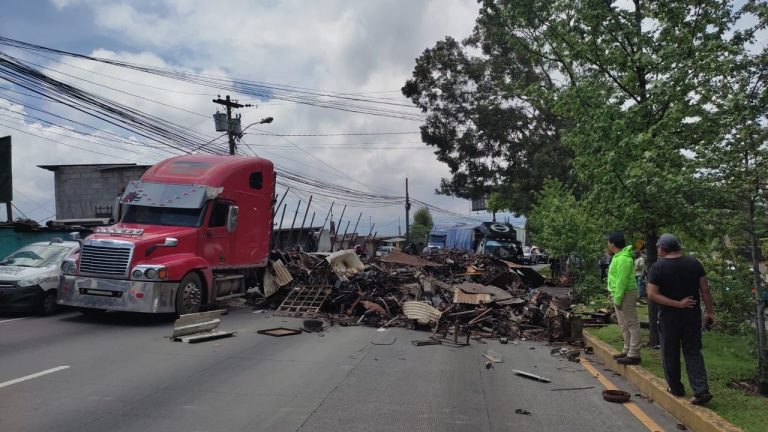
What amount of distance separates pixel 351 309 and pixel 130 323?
16.4ft

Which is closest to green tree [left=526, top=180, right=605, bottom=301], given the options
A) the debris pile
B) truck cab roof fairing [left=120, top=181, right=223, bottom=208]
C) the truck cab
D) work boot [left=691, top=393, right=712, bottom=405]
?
the debris pile

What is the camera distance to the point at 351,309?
551 inches

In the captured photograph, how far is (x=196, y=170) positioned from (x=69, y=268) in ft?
11.7

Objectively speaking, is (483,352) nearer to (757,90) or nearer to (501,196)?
(757,90)

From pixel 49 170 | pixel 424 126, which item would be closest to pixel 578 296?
pixel 424 126

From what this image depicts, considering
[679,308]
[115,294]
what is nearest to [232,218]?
[115,294]

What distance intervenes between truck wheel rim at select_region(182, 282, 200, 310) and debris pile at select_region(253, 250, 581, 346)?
231 cm

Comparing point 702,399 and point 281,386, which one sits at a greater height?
point 702,399

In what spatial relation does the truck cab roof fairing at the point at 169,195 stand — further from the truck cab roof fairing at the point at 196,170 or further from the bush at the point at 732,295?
the bush at the point at 732,295

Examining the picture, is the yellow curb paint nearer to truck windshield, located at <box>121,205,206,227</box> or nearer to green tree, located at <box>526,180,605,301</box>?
green tree, located at <box>526,180,605,301</box>

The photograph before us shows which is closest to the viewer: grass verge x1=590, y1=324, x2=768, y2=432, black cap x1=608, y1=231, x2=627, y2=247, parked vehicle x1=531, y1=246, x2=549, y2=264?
grass verge x1=590, y1=324, x2=768, y2=432

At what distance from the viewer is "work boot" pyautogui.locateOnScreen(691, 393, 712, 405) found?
5.68 metres

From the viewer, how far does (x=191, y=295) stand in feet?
40.6

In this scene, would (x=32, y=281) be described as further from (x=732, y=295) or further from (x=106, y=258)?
(x=732, y=295)
